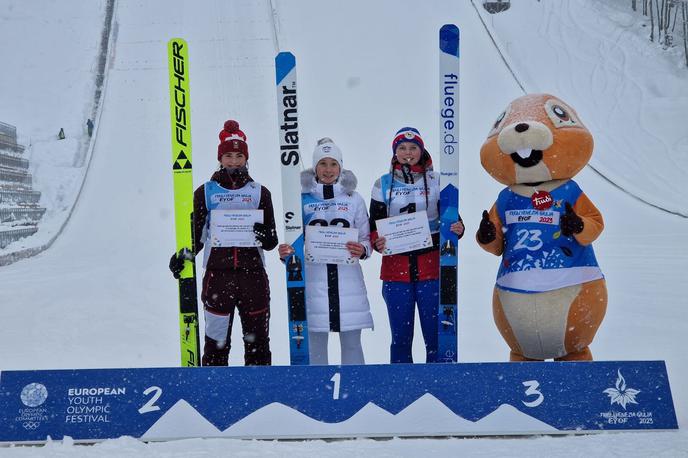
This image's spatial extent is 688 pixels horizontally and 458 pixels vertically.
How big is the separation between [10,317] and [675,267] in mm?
6157

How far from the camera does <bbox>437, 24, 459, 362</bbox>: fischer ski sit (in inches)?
145

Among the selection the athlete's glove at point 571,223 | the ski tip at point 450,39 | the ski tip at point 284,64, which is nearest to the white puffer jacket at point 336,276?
the ski tip at point 284,64

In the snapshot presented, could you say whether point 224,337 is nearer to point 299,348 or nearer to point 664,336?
point 299,348

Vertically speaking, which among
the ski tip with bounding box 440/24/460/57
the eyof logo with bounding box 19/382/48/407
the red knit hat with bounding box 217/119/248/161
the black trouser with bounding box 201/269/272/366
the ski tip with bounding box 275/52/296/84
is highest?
the ski tip with bounding box 440/24/460/57

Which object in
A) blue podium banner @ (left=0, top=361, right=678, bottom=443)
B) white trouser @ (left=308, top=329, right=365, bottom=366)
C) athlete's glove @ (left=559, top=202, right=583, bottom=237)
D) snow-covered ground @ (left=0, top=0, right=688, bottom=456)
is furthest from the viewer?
snow-covered ground @ (left=0, top=0, right=688, bottom=456)

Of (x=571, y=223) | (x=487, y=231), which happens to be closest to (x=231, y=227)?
(x=487, y=231)

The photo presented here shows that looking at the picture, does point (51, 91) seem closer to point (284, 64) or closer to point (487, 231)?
point (284, 64)

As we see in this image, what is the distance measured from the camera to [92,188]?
38.8 feet

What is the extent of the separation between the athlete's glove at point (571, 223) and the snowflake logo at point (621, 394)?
2.41 feet

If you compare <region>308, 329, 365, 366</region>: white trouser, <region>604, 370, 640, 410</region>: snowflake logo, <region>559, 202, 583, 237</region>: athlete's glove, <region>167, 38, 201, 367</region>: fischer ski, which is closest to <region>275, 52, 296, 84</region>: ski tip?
<region>167, 38, 201, 367</region>: fischer ski

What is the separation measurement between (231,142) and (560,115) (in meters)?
1.72

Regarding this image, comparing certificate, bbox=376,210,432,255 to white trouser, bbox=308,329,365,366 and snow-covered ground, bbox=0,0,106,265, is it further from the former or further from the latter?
snow-covered ground, bbox=0,0,106,265

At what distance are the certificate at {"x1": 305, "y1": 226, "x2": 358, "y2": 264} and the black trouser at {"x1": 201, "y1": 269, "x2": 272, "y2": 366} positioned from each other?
332 millimetres

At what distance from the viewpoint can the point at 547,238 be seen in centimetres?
341
